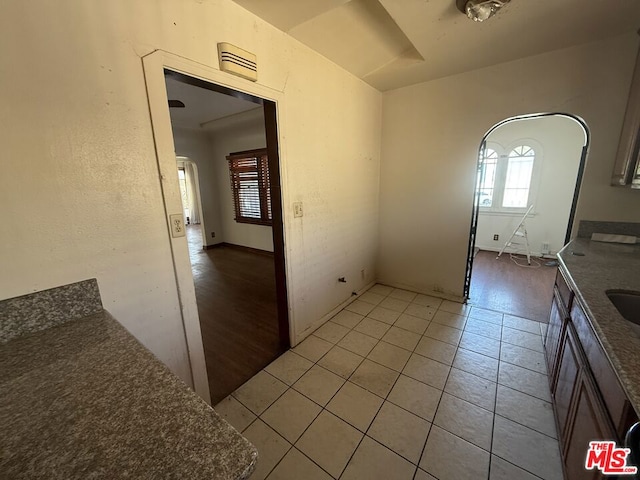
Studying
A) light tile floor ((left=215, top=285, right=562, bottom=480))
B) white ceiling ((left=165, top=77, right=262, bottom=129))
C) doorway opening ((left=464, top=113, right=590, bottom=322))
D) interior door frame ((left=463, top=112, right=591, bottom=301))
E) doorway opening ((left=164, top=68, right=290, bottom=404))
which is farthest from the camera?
doorway opening ((left=464, top=113, right=590, bottom=322))

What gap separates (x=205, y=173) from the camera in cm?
563

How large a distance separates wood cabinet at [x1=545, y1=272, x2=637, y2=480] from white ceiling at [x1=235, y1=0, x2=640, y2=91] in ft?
5.66

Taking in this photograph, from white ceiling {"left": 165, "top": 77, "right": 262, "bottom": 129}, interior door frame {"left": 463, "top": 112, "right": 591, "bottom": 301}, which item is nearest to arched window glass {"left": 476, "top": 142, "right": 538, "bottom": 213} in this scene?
interior door frame {"left": 463, "top": 112, "right": 591, "bottom": 301}

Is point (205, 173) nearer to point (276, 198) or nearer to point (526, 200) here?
point (276, 198)

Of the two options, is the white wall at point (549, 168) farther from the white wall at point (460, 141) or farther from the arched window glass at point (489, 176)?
the white wall at point (460, 141)

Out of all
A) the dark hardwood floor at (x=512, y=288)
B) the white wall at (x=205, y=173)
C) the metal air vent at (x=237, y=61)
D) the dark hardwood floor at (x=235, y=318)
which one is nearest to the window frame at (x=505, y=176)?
the dark hardwood floor at (x=512, y=288)

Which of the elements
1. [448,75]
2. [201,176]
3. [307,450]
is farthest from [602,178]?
[201,176]

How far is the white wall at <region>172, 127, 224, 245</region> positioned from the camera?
17.1 ft

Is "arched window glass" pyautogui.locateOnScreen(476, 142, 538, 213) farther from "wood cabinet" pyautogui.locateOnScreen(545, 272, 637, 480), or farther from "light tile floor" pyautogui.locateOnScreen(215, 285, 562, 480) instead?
"wood cabinet" pyautogui.locateOnScreen(545, 272, 637, 480)

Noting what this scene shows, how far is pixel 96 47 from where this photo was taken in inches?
42.0

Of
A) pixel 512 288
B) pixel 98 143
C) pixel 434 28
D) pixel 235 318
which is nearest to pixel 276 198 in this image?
pixel 98 143

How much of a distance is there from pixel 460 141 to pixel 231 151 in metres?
4.27

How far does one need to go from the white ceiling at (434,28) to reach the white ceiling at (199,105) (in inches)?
64.2

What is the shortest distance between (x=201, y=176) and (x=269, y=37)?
4406mm
